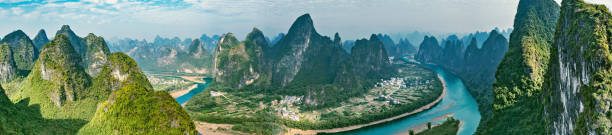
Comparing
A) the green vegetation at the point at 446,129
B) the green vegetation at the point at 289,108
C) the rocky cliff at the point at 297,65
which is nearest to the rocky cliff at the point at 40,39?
the green vegetation at the point at 289,108

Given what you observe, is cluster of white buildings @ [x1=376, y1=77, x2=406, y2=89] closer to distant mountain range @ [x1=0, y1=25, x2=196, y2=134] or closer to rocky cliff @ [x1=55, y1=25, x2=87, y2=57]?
distant mountain range @ [x1=0, y1=25, x2=196, y2=134]

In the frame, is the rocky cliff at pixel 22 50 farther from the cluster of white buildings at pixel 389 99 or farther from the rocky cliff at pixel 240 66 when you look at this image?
the cluster of white buildings at pixel 389 99

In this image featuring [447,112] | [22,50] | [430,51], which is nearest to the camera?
[22,50]

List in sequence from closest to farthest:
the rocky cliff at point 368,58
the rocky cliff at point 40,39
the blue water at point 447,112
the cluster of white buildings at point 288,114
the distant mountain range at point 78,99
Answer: the distant mountain range at point 78,99, the blue water at point 447,112, the cluster of white buildings at point 288,114, the rocky cliff at point 40,39, the rocky cliff at point 368,58

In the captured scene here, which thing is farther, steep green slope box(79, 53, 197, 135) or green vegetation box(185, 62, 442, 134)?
green vegetation box(185, 62, 442, 134)

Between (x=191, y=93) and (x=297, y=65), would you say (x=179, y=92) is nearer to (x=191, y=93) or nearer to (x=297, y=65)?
(x=191, y=93)

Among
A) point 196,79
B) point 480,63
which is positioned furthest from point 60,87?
point 480,63

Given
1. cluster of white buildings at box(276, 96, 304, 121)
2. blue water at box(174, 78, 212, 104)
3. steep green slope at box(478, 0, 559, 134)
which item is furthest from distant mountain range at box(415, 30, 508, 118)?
blue water at box(174, 78, 212, 104)
